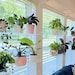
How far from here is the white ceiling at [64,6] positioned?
145 inches

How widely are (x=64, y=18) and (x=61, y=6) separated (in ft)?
1.25

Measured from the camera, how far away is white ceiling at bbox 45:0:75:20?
3.68 meters

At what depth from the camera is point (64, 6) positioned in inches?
162

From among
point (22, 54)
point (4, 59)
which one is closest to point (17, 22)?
point (22, 54)

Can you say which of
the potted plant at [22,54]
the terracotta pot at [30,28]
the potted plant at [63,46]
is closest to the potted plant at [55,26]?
the potted plant at [63,46]

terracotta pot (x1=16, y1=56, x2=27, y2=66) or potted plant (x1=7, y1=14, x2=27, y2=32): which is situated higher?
potted plant (x1=7, y1=14, x2=27, y2=32)

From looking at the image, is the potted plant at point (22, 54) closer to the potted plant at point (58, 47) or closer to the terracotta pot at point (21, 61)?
the terracotta pot at point (21, 61)

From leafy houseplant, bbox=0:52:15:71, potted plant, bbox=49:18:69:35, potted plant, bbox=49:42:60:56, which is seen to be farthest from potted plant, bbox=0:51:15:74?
potted plant, bbox=49:18:69:35

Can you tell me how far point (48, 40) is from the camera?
3680 mm

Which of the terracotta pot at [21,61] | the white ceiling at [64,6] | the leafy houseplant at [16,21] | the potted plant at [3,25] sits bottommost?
the terracotta pot at [21,61]

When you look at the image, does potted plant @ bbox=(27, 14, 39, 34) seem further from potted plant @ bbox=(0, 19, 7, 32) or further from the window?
the window

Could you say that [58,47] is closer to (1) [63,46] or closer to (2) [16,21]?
(1) [63,46]

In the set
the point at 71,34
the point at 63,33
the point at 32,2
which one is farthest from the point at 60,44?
the point at 32,2

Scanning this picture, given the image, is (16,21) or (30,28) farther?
(30,28)
